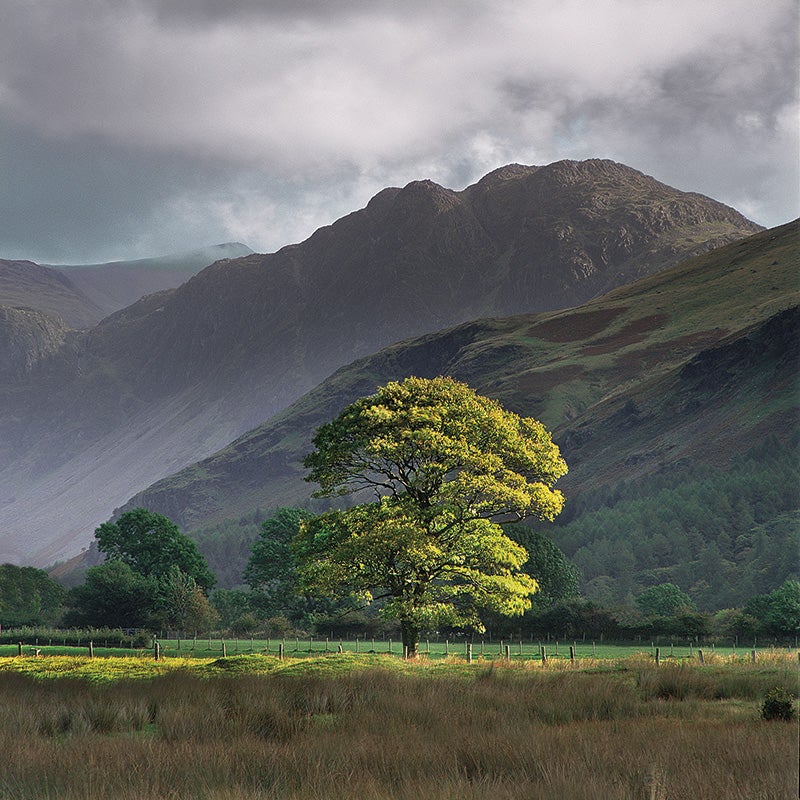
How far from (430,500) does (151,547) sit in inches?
3141

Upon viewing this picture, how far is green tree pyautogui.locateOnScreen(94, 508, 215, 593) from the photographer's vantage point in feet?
376

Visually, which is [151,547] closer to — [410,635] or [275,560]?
[275,560]

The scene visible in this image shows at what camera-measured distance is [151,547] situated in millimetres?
115812

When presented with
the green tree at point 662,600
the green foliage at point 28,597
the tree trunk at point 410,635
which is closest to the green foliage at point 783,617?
the green tree at point 662,600

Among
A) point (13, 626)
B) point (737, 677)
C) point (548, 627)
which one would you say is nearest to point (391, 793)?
point (737, 677)

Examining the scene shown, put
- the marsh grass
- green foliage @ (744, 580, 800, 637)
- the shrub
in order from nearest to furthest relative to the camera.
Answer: the marsh grass
the shrub
green foliage @ (744, 580, 800, 637)

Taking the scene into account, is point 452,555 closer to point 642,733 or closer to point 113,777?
point 642,733

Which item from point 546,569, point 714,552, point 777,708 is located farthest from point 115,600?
point 714,552

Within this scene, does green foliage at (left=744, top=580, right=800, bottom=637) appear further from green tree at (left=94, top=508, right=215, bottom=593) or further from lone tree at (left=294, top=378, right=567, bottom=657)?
green tree at (left=94, top=508, right=215, bottom=593)

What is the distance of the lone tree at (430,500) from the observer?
43.1 meters

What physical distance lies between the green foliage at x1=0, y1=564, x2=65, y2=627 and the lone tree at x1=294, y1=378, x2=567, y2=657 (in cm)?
8661

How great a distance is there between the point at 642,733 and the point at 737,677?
430 inches

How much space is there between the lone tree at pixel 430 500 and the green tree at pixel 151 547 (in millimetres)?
73870

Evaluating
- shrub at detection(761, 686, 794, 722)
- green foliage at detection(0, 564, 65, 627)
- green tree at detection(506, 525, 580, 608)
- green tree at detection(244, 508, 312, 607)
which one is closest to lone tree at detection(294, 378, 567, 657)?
shrub at detection(761, 686, 794, 722)
